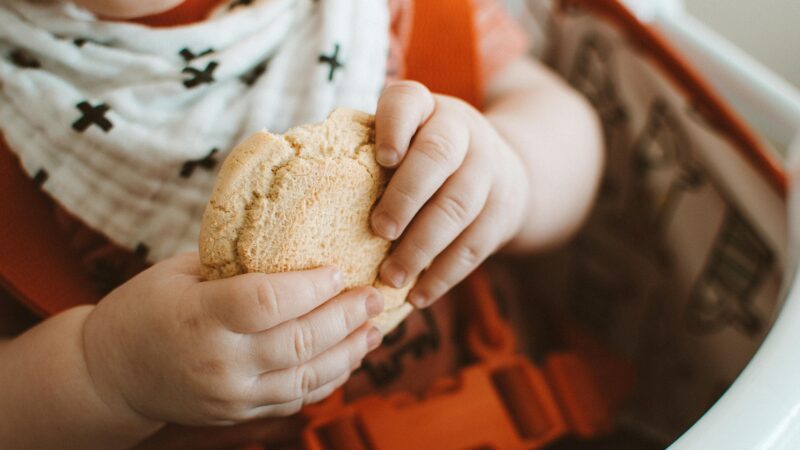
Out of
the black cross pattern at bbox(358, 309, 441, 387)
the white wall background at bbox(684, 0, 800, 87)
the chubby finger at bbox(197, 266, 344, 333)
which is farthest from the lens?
the white wall background at bbox(684, 0, 800, 87)

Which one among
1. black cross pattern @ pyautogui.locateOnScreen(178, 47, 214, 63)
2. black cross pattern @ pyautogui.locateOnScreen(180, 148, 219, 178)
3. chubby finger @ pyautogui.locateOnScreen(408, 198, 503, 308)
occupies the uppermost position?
black cross pattern @ pyautogui.locateOnScreen(178, 47, 214, 63)

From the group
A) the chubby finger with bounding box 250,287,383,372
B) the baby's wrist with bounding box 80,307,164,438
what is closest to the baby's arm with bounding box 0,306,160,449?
the baby's wrist with bounding box 80,307,164,438

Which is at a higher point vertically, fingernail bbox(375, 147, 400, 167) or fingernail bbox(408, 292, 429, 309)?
fingernail bbox(375, 147, 400, 167)

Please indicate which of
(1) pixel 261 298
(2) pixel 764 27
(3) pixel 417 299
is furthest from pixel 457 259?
(2) pixel 764 27

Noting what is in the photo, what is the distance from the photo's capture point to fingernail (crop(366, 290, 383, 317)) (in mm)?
341

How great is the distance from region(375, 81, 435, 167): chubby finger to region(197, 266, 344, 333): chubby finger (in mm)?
Result: 71

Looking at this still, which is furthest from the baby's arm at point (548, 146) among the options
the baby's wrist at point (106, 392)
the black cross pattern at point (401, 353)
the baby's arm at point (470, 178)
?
the baby's wrist at point (106, 392)

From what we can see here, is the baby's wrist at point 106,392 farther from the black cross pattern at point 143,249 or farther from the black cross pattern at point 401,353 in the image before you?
the black cross pattern at point 401,353

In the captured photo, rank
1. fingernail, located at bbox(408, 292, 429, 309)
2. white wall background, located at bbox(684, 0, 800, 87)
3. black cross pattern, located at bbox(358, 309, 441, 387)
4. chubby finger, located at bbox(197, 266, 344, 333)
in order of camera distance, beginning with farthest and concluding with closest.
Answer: white wall background, located at bbox(684, 0, 800, 87), black cross pattern, located at bbox(358, 309, 441, 387), fingernail, located at bbox(408, 292, 429, 309), chubby finger, located at bbox(197, 266, 344, 333)

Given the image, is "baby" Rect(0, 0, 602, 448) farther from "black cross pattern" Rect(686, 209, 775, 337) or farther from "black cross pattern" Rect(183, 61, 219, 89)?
"black cross pattern" Rect(686, 209, 775, 337)

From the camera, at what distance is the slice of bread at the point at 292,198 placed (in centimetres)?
30

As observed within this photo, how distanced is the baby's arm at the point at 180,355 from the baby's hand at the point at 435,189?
39 mm

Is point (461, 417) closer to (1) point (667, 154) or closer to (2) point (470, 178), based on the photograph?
(2) point (470, 178)

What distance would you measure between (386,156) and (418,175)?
0.02 meters
